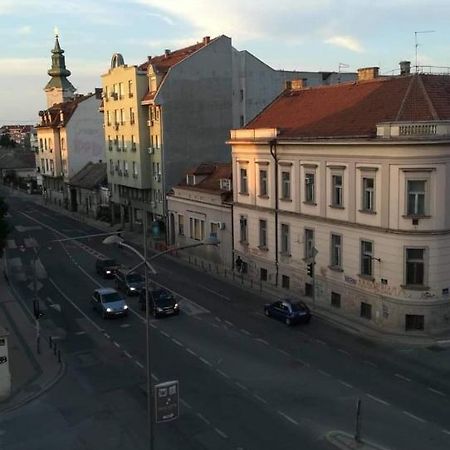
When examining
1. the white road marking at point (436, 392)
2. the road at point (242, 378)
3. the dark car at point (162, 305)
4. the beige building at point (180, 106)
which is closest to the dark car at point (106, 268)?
the road at point (242, 378)

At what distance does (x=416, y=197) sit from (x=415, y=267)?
12.1 ft

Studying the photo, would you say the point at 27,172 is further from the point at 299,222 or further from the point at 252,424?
the point at 252,424

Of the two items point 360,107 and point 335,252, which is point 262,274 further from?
point 360,107

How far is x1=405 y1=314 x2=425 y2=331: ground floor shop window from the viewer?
33875mm

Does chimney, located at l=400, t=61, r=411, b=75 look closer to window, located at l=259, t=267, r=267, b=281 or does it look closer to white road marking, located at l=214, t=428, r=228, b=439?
window, located at l=259, t=267, r=267, b=281

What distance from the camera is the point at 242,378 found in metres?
27.9

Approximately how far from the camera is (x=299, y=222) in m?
42.0

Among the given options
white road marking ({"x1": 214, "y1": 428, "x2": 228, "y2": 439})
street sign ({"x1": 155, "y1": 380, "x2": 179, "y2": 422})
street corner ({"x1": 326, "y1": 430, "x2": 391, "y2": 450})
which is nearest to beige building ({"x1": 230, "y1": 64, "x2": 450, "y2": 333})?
street corner ({"x1": 326, "y1": 430, "x2": 391, "y2": 450})

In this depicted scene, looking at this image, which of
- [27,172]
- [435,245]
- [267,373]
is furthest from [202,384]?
[27,172]

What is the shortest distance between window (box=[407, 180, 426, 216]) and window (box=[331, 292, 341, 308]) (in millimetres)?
7608

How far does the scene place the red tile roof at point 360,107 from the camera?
35.4m

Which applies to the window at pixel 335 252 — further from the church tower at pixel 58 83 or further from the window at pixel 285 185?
the church tower at pixel 58 83

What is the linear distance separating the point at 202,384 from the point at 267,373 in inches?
121

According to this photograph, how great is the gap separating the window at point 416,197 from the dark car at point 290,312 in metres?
Answer: 7.90
